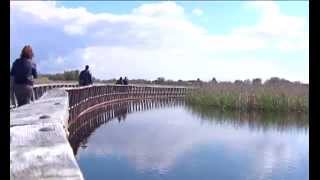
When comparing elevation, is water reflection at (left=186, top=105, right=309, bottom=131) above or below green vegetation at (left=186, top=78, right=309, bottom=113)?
below

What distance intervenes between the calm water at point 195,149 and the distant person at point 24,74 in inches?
72.2

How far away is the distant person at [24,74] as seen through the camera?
1046 centimetres

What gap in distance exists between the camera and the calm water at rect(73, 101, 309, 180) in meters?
10.2

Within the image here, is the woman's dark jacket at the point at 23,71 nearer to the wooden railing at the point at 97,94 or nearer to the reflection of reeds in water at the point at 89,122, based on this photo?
the wooden railing at the point at 97,94

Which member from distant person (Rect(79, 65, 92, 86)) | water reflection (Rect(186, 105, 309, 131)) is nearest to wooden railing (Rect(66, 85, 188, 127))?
distant person (Rect(79, 65, 92, 86))

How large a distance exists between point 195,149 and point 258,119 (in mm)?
9392

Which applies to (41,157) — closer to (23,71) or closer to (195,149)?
(23,71)

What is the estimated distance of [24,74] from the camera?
10.5 meters

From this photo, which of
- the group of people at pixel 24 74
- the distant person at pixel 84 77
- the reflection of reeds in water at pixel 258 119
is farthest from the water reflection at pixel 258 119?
the group of people at pixel 24 74

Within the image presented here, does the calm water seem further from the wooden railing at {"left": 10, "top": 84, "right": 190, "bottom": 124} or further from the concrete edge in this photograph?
the concrete edge

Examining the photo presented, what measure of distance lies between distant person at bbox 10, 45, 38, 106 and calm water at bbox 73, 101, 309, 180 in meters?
1.83

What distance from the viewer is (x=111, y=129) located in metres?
17.7
